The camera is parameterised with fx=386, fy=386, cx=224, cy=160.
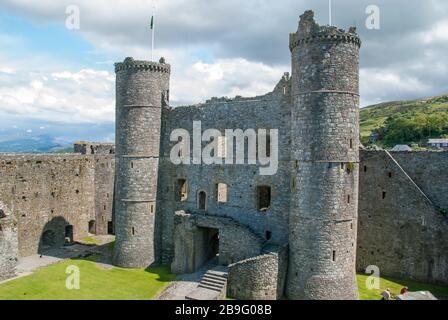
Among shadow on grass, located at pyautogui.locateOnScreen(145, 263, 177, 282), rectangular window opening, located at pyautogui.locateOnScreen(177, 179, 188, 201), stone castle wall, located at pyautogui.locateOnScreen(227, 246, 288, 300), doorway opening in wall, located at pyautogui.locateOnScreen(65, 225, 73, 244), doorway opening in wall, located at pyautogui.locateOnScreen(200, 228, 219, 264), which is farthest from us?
doorway opening in wall, located at pyautogui.locateOnScreen(65, 225, 73, 244)

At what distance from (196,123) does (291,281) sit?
11.2m

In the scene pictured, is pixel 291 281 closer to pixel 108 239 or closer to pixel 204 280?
pixel 204 280

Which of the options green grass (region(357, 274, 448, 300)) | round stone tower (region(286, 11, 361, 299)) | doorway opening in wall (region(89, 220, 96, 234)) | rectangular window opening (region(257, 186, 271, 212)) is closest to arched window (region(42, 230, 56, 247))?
doorway opening in wall (region(89, 220, 96, 234))

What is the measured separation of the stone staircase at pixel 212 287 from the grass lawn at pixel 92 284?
7.47ft

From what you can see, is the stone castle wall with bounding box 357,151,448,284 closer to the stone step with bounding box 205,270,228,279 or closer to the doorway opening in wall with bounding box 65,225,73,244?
the stone step with bounding box 205,270,228,279

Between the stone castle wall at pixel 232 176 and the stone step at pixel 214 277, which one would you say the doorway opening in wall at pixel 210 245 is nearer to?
the stone castle wall at pixel 232 176

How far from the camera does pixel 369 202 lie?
22.8m

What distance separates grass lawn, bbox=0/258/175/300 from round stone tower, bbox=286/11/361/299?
829cm

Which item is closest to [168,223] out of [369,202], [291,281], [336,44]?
[291,281]

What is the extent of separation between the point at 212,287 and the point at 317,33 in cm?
1357

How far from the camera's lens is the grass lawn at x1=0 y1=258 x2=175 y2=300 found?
1930 centimetres

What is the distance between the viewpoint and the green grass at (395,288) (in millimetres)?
19438

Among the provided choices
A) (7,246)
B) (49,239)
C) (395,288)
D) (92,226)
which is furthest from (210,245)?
(92,226)

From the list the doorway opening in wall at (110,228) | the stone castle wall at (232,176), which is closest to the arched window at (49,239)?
the doorway opening in wall at (110,228)
